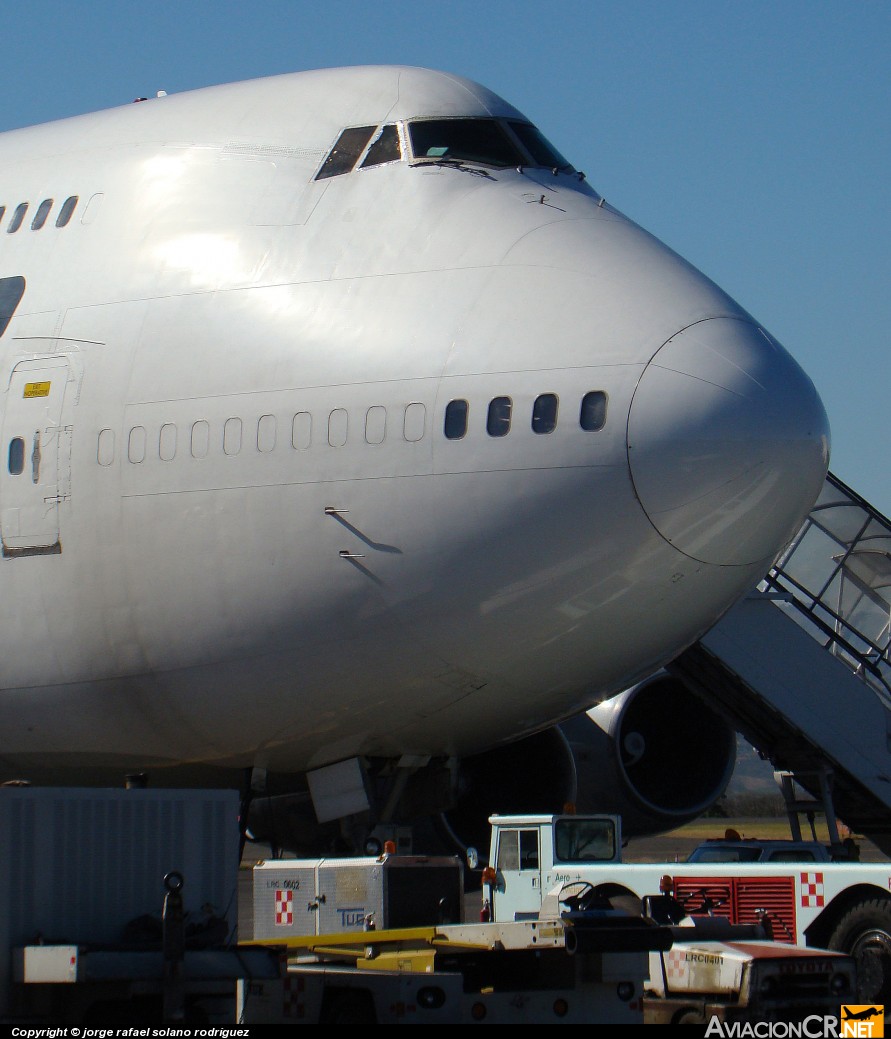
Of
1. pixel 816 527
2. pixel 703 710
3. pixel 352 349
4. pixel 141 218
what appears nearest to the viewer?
pixel 352 349

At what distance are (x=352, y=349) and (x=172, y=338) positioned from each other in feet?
4.27

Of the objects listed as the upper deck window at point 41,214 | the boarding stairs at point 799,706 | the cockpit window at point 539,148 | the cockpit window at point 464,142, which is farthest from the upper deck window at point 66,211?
the boarding stairs at point 799,706

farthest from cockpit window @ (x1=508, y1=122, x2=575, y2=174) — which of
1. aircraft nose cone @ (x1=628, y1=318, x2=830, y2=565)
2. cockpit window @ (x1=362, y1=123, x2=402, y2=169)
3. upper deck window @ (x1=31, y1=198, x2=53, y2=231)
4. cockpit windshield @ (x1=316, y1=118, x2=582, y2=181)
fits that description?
upper deck window @ (x1=31, y1=198, x2=53, y2=231)

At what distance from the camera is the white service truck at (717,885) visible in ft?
43.1

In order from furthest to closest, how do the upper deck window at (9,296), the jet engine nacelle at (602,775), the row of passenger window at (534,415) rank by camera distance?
1. the jet engine nacelle at (602,775)
2. the upper deck window at (9,296)
3. the row of passenger window at (534,415)

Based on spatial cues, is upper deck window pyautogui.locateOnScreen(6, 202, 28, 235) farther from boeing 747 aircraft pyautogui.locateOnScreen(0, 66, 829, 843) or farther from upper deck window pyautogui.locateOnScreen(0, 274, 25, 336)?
upper deck window pyautogui.locateOnScreen(0, 274, 25, 336)

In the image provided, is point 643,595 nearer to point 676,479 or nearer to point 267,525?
point 676,479

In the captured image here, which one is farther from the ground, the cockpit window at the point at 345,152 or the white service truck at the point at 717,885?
the cockpit window at the point at 345,152

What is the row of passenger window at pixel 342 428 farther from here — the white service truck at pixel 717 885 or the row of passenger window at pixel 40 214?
the white service truck at pixel 717 885

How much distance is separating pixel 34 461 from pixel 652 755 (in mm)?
8358

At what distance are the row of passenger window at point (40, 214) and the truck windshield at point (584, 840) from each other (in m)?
6.20

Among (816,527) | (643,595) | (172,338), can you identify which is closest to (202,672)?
(172,338)

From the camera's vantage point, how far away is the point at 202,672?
10664 millimetres

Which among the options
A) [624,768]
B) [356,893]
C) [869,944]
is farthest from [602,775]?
[356,893]
